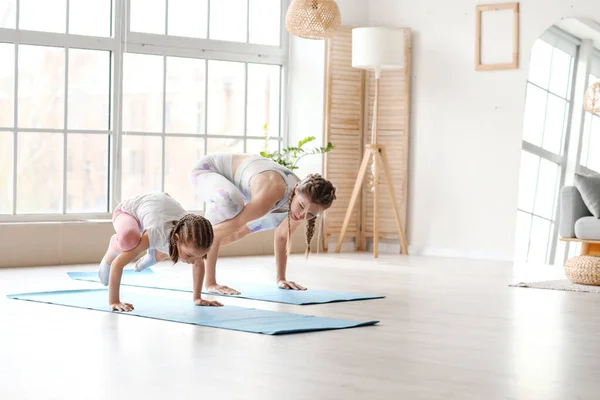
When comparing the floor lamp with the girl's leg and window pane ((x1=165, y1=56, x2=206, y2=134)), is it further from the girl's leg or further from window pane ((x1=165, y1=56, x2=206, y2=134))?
the girl's leg

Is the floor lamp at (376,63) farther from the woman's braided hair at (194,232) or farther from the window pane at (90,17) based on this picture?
the woman's braided hair at (194,232)

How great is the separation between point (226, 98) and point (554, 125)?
293 centimetres

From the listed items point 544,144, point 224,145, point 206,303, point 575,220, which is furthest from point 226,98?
point 206,303

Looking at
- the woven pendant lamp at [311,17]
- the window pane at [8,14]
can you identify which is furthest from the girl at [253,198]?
the window pane at [8,14]

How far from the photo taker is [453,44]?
9.09 metres

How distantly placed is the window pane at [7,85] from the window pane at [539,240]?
4.42 m

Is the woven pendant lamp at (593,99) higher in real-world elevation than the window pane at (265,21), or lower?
lower

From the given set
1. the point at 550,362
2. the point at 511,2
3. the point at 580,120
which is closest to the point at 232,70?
the point at 511,2

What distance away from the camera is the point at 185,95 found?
8.98 m

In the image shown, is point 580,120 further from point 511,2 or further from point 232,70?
point 232,70

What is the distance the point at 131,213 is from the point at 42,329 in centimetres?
94

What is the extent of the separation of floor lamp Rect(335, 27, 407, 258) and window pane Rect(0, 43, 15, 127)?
2924mm

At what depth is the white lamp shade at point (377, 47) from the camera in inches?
347

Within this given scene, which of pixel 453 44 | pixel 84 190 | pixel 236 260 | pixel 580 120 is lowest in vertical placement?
pixel 236 260
